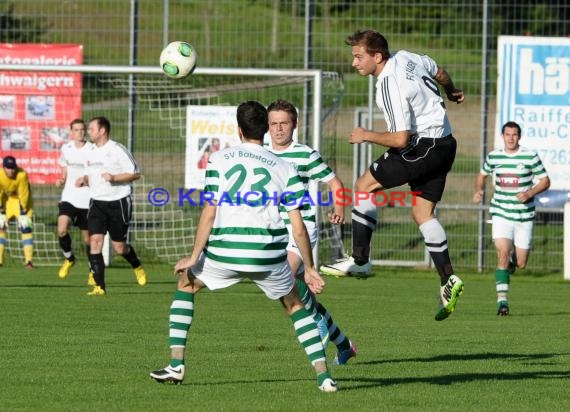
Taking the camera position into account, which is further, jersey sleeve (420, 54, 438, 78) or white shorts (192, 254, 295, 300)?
jersey sleeve (420, 54, 438, 78)

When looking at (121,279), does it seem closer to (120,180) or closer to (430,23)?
(120,180)

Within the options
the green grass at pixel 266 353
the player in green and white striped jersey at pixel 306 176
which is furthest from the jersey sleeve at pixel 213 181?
the player in green and white striped jersey at pixel 306 176

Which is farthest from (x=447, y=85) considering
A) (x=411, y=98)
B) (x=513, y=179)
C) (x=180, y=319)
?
(x=513, y=179)

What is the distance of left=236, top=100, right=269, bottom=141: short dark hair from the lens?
800 cm

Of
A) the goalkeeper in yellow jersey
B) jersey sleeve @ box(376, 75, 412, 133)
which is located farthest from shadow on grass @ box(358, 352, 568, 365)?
the goalkeeper in yellow jersey

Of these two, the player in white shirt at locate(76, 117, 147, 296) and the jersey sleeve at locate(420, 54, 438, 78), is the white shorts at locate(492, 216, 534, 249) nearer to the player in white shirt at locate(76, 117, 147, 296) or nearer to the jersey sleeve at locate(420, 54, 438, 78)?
the player in white shirt at locate(76, 117, 147, 296)

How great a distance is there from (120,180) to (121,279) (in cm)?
307

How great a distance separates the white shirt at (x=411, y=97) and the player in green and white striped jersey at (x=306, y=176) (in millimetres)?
795

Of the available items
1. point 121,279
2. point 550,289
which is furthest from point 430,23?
point 121,279

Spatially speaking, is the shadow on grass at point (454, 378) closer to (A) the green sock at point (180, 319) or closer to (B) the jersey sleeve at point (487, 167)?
(A) the green sock at point (180, 319)

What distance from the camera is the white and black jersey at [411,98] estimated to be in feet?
30.9

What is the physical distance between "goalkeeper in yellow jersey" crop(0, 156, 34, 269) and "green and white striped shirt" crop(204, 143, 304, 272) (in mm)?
13046

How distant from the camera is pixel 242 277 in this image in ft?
26.3

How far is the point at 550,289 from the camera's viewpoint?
18891 millimetres
